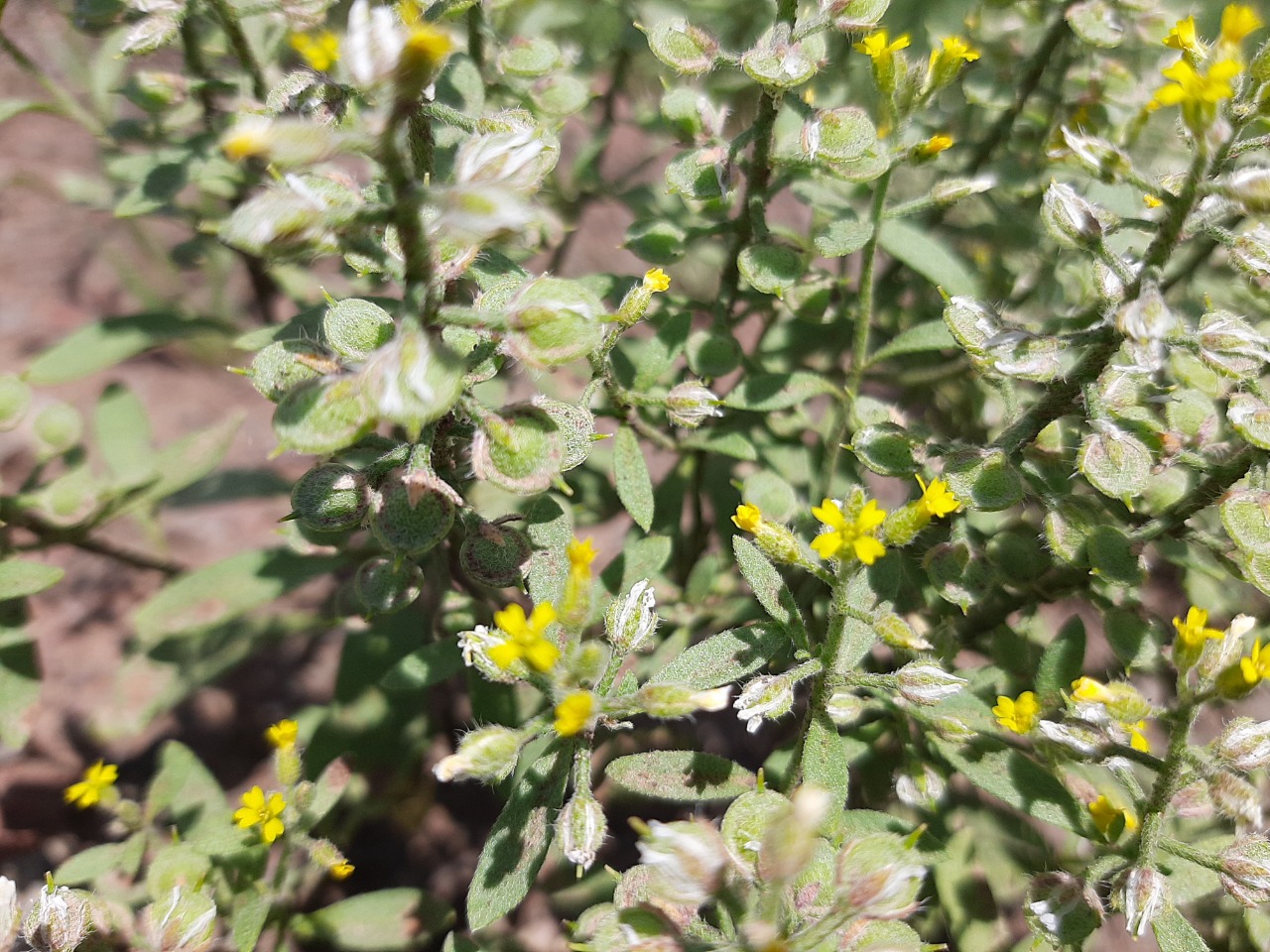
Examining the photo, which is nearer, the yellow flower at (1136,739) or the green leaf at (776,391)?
the yellow flower at (1136,739)

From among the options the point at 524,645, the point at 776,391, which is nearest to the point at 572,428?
the point at 524,645

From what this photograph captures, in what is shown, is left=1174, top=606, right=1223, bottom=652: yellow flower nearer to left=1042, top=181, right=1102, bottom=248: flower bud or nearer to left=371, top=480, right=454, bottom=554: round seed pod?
left=1042, top=181, right=1102, bottom=248: flower bud

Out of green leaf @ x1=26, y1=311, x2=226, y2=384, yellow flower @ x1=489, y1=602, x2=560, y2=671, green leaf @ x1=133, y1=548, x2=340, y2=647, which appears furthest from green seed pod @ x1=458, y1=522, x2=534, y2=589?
green leaf @ x1=26, y1=311, x2=226, y2=384

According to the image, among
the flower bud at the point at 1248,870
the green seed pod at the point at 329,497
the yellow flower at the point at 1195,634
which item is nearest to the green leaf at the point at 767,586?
the yellow flower at the point at 1195,634

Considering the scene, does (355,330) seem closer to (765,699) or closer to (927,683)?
(765,699)

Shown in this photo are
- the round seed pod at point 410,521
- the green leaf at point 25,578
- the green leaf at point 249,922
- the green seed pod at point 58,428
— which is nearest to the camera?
the round seed pod at point 410,521

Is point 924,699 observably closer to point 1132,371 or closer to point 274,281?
point 1132,371

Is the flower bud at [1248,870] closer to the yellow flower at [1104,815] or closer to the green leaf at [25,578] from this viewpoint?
the yellow flower at [1104,815]
